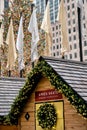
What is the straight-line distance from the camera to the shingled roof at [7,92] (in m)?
15.9

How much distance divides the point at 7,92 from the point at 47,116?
17.0 feet

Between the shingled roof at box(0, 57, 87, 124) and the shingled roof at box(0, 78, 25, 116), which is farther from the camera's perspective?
the shingled roof at box(0, 78, 25, 116)

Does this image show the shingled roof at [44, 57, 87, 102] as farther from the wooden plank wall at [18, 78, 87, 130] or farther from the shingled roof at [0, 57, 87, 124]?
the wooden plank wall at [18, 78, 87, 130]

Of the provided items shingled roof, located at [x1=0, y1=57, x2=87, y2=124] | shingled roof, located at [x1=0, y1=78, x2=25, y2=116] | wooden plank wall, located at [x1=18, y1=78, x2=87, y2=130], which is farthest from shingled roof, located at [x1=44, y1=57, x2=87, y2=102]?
shingled roof, located at [x1=0, y1=78, x2=25, y2=116]

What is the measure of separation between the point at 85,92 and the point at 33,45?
420 inches

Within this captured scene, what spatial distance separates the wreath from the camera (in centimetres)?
1241

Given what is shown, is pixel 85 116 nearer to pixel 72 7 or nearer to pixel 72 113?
pixel 72 113

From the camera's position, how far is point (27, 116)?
13594mm

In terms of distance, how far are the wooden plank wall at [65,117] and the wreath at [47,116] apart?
19.8 inches

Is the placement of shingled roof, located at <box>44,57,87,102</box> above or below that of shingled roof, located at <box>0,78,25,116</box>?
above

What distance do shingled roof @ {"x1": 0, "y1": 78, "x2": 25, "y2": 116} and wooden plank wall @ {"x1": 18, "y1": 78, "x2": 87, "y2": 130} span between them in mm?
1820

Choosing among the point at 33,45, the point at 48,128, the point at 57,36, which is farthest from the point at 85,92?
the point at 57,36

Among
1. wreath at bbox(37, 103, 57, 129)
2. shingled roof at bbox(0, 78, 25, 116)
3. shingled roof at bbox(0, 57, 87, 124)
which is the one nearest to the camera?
shingled roof at bbox(0, 57, 87, 124)

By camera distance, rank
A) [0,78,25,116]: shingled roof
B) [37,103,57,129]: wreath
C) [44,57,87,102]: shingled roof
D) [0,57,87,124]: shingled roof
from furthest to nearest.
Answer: [0,78,25,116]: shingled roof, [37,103,57,129]: wreath, [44,57,87,102]: shingled roof, [0,57,87,124]: shingled roof
